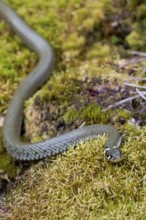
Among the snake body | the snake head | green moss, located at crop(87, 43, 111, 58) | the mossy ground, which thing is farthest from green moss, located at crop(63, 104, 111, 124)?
green moss, located at crop(87, 43, 111, 58)

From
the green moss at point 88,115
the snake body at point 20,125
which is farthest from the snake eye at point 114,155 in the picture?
the green moss at point 88,115

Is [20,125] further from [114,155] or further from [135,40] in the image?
[135,40]

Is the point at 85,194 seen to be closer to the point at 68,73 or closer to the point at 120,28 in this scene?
the point at 68,73

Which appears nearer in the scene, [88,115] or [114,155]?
[114,155]

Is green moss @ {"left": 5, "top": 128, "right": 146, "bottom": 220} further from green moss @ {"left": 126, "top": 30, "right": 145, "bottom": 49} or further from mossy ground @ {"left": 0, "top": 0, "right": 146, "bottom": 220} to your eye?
green moss @ {"left": 126, "top": 30, "right": 145, "bottom": 49}

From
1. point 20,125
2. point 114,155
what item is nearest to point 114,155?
point 114,155

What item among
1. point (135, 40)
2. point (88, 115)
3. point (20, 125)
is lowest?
point (135, 40)

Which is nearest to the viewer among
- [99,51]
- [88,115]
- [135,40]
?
[88,115]
